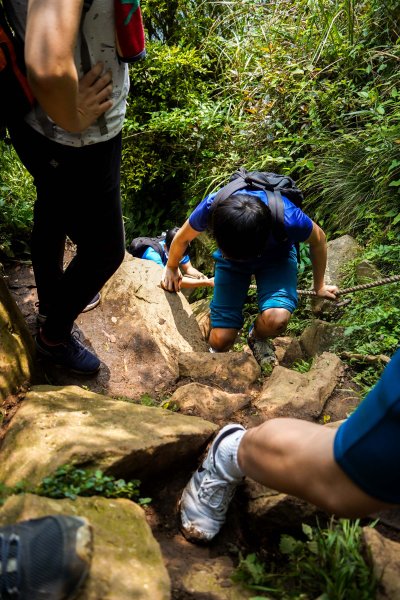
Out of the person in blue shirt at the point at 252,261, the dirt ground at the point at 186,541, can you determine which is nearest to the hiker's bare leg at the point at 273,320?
the person in blue shirt at the point at 252,261

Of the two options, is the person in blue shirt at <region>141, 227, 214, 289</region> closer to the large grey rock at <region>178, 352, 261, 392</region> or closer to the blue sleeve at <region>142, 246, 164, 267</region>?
the blue sleeve at <region>142, 246, 164, 267</region>

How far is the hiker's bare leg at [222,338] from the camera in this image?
364 cm

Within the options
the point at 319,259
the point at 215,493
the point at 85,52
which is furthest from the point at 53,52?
the point at 319,259

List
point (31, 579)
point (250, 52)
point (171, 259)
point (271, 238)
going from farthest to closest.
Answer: point (250, 52) → point (171, 259) → point (271, 238) → point (31, 579)

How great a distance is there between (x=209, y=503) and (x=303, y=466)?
0.55 metres

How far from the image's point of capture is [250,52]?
6.11 meters

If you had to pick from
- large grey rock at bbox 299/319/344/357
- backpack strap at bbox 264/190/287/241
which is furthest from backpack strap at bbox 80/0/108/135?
large grey rock at bbox 299/319/344/357

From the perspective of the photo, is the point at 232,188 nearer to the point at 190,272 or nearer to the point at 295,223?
the point at 295,223

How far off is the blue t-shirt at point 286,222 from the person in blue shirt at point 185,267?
61cm

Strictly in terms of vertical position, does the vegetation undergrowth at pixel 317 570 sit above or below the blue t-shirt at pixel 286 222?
below

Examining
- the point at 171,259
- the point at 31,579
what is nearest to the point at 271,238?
the point at 171,259

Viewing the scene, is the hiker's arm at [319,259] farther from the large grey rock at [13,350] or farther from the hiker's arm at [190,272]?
the large grey rock at [13,350]

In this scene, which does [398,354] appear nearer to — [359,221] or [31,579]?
[31,579]

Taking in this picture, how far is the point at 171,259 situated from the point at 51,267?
124cm
